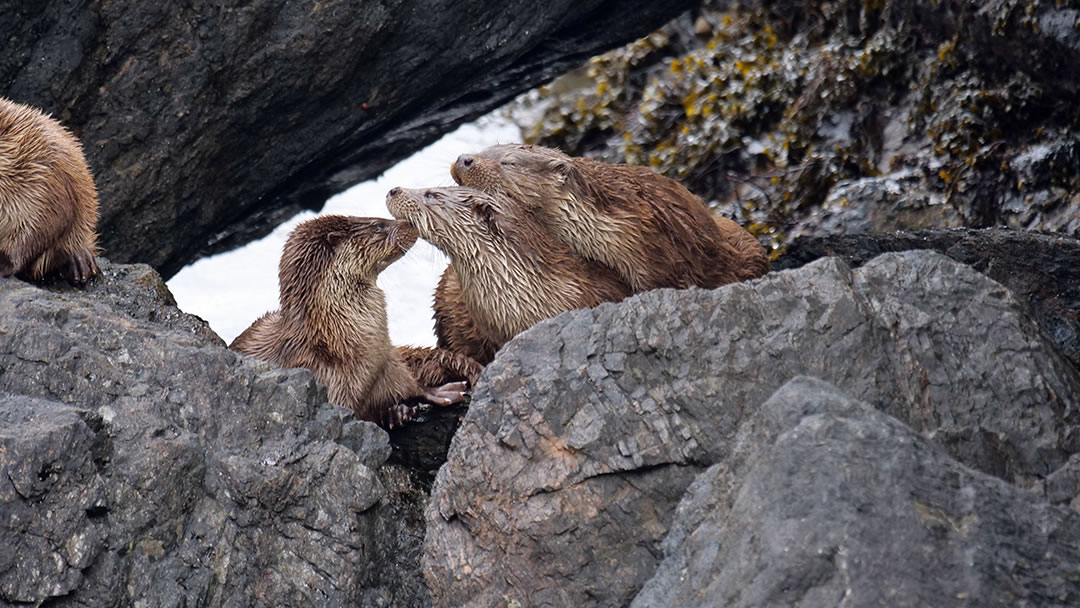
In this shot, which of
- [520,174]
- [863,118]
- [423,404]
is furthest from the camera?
[863,118]

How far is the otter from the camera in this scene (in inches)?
211

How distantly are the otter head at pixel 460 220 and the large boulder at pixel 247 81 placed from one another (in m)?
1.02

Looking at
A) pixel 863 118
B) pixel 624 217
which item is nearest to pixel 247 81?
pixel 624 217

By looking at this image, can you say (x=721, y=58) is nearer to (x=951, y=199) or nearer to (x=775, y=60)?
(x=775, y=60)

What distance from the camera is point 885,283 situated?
3.86m

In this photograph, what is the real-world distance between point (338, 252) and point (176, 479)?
1978 millimetres

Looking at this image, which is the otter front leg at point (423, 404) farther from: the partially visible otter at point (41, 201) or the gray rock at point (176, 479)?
the partially visible otter at point (41, 201)

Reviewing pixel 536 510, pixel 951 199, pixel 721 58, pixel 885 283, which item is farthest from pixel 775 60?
pixel 536 510

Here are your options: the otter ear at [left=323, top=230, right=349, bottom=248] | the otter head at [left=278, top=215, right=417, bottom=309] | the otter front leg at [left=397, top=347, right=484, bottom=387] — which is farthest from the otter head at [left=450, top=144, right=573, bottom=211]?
the otter front leg at [left=397, top=347, right=484, bottom=387]

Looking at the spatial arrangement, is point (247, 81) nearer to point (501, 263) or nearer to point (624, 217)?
point (501, 263)

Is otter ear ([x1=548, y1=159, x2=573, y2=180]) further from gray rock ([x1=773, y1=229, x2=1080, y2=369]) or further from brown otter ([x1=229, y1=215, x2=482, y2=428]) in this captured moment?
gray rock ([x1=773, y1=229, x2=1080, y2=369])

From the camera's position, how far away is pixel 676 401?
3688mm

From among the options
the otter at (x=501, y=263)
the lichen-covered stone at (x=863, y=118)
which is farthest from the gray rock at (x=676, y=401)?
the lichen-covered stone at (x=863, y=118)

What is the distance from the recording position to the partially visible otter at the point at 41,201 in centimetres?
478
